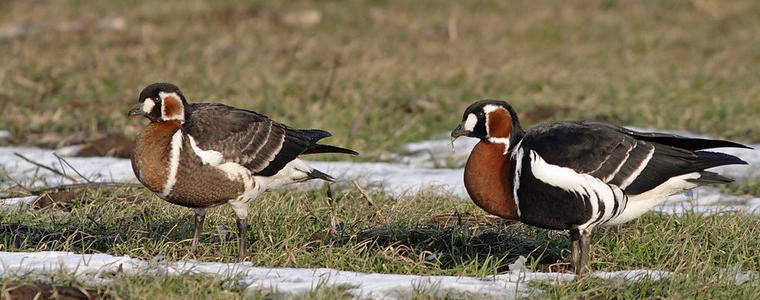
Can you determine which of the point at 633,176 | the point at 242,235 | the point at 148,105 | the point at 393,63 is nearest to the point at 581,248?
the point at 633,176

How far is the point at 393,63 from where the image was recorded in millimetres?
14602

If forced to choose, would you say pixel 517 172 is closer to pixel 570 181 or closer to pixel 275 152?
pixel 570 181

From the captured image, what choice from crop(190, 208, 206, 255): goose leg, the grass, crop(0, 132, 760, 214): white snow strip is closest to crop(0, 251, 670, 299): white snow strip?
the grass

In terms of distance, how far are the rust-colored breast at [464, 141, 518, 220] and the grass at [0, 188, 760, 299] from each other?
0.33 metres

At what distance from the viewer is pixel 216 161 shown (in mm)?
6402

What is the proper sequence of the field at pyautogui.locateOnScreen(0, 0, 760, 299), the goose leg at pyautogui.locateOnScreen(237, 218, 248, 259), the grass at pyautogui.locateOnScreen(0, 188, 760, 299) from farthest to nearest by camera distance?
the field at pyautogui.locateOnScreen(0, 0, 760, 299)
the goose leg at pyautogui.locateOnScreen(237, 218, 248, 259)
the grass at pyautogui.locateOnScreen(0, 188, 760, 299)

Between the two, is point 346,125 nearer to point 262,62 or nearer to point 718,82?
point 262,62

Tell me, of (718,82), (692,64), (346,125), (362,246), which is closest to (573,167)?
(362,246)

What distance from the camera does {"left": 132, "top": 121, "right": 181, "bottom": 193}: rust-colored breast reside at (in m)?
6.23

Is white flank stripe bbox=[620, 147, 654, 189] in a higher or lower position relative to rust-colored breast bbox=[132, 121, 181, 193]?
lower

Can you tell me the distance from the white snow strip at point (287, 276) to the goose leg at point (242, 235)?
0.83 ft

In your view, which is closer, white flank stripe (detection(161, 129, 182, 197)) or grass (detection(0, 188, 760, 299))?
grass (detection(0, 188, 760, 299))

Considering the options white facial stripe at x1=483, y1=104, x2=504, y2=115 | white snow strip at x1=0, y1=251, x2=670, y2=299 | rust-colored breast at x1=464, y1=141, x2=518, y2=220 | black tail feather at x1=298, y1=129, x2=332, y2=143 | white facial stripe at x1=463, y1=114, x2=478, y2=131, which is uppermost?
white facial stripe at x1=483, y1=104, x2=504, y2=115

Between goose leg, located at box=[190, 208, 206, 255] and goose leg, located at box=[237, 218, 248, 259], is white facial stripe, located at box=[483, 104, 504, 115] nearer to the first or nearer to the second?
goose leg, located at box=[237, 218, 248, 259]
